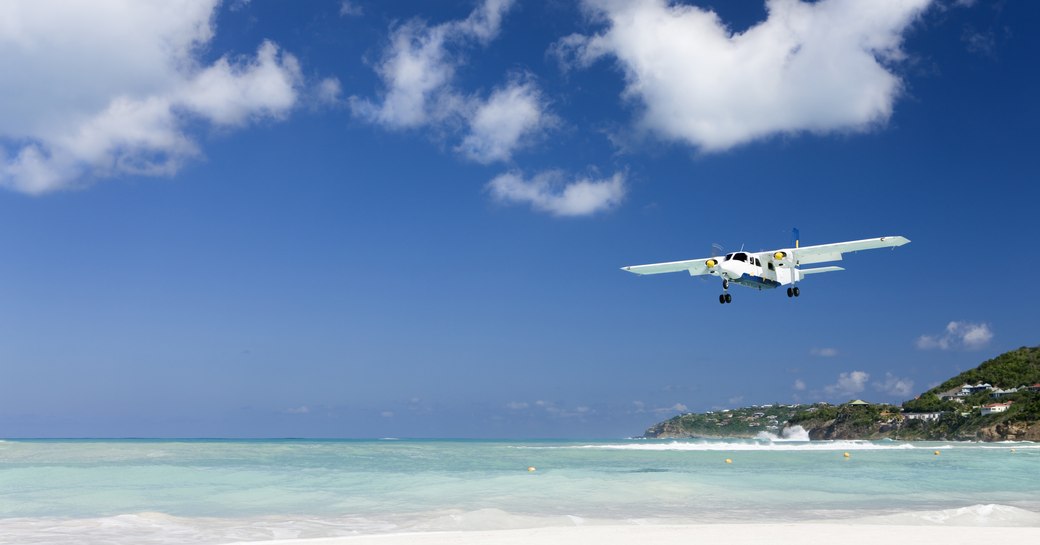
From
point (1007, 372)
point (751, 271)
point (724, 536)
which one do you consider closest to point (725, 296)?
point (751, 271)

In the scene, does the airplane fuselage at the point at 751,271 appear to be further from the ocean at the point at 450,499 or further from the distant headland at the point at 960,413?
the distant headland at the point at 960,413

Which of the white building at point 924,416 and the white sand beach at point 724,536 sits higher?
the white sand beach at point 724,536

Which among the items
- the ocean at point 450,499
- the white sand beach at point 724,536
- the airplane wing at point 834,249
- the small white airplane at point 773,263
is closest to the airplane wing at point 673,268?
the small white airplane at point 773,263

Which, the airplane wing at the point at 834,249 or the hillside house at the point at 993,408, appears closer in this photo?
the airplane wing at the point at 834,249

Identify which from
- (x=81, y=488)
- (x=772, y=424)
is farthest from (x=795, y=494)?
(x=772, y=424)

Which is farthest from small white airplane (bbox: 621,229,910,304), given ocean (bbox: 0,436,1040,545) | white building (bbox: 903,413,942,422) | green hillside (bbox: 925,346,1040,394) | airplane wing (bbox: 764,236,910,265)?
green hillside (bbox: 925,346,1040,394)

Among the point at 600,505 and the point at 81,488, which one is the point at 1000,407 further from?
the point at 81,488

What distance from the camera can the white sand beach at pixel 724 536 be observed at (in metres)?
10.9

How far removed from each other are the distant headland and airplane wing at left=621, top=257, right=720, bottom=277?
6326cm

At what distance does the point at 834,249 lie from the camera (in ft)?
109

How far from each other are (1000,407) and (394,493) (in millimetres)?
95294

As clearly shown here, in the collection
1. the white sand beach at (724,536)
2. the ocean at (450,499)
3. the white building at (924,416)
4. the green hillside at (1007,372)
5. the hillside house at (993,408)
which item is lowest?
the white building at (924,416)

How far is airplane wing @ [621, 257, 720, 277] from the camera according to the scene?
35.2 metres

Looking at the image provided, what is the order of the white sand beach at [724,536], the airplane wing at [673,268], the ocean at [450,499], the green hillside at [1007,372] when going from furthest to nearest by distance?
the green hillside at [1007,372]
the airplane wing at [673,268]
the ocean at [450,499]
the white sand beach at [724,536]
